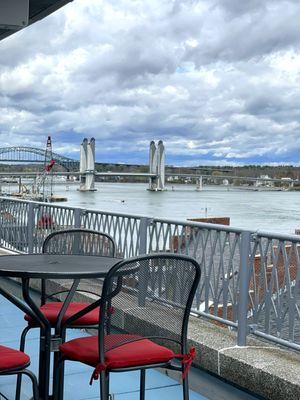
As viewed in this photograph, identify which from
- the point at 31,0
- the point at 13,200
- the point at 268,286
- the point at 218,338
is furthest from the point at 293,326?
the point at 13,200

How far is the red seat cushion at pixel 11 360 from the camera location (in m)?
2.31

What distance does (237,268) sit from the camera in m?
3.89

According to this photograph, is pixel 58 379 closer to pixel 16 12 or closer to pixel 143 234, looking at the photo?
pixel 143 234

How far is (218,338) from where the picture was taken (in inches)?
151

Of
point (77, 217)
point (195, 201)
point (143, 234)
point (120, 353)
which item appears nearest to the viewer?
point (120, 353)

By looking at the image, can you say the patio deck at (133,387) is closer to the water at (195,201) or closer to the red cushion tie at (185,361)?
the red cushion tie at (185,361)

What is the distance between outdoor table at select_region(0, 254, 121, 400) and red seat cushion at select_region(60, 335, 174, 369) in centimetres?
23

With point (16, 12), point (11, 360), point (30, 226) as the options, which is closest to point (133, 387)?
point (11, 360)

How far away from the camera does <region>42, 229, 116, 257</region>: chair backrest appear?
3682 millimetres

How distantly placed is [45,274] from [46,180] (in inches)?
2519

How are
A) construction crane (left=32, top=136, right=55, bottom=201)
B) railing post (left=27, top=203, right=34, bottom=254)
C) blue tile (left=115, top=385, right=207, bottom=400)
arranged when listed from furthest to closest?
construction crane (left=32, top=136, right=55, bottom=201) < railing post (left=27, top=203, right=34, bottom=254) < blue tile (left=115, top=385, right=207, bottom=400)

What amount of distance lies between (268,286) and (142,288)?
1.13m

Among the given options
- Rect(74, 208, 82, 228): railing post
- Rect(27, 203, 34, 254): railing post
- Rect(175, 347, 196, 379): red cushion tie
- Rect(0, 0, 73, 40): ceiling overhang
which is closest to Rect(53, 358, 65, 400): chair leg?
Rect(175, 347, 196, 379): red cushion tie

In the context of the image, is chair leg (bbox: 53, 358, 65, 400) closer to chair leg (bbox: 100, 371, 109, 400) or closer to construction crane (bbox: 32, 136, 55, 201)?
chair leg (bbox: 100, 371, 109, 400)
